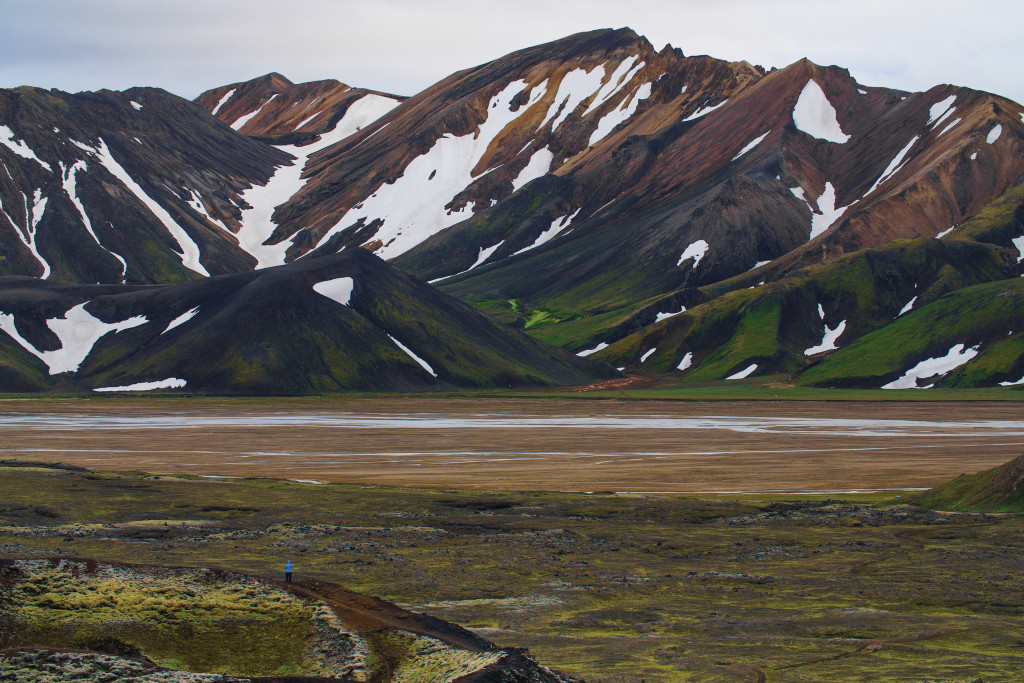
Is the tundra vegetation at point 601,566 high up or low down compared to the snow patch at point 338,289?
down

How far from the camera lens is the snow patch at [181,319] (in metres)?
164

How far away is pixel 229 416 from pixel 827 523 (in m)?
82.4

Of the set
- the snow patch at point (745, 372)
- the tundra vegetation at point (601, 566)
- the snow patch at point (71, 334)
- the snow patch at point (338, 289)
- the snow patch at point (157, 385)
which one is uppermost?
the snow patch at point (338, 289)

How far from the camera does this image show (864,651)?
2022 cm

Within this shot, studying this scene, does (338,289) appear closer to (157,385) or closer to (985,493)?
(157,385)

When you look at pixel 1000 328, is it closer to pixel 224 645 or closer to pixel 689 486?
pixel 689 486

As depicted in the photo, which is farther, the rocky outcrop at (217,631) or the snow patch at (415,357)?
the snow patch at (415,357)

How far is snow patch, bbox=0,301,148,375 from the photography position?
161 m

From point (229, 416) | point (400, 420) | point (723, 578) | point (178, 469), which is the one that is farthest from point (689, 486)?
point (229, 416)

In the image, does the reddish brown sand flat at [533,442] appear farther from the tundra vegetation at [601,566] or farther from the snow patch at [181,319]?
the snow patch at [181,319]

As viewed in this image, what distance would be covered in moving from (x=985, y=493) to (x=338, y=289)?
13633 centimetres

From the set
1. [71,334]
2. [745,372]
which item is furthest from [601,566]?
[745,372]

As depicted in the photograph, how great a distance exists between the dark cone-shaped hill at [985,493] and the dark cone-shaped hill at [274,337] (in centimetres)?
10993

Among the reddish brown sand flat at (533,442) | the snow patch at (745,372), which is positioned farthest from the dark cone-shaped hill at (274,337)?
the snow patch at (745,372)
